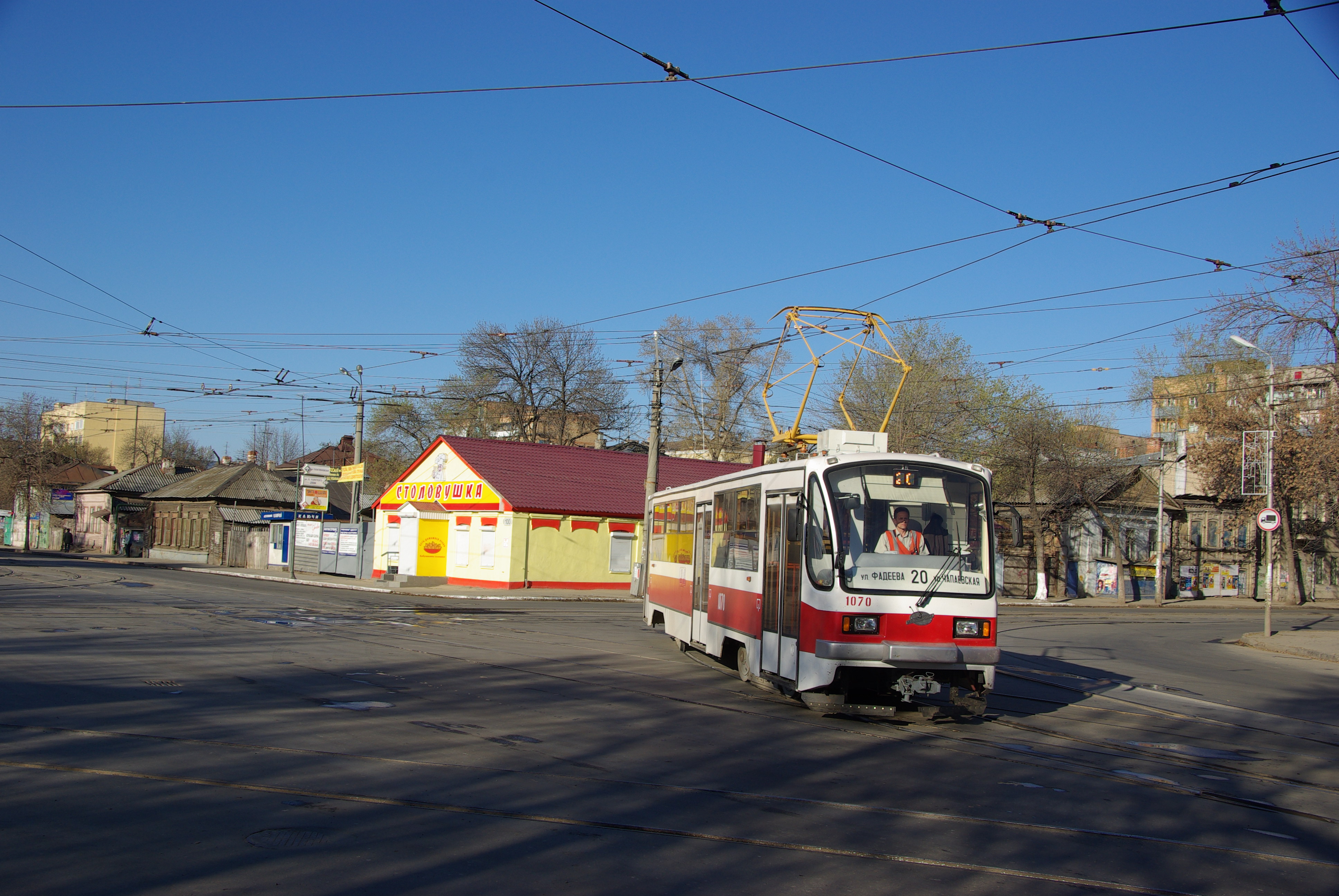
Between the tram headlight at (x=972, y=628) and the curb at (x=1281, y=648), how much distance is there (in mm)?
15719

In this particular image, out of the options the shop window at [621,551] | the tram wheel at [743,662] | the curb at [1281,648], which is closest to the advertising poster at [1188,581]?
the curb at [1281,648]

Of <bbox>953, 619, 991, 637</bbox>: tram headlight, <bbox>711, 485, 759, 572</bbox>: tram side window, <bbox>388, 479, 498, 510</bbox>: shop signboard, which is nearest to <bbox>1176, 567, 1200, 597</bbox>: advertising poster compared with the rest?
<bbox>388, 479, 498, 510</bbox>: shop signboard

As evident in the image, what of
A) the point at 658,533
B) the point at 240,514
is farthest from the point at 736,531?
the point at 240,514

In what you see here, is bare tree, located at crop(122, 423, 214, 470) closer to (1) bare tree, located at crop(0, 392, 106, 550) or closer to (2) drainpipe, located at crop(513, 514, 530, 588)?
(1) bare tree, located at crop(0, 392, 106, 550)

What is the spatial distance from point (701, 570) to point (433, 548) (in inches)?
1034

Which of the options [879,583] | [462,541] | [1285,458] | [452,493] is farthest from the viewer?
[1285,458]

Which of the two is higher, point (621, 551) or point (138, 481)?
point (138, 481)

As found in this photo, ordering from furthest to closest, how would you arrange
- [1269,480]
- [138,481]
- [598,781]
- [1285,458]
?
[138,481] < [1285,458] < [1269,480] < [598,781]

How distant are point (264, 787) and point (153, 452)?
113 metres

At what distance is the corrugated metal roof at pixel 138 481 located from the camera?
65.4m

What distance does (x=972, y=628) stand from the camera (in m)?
10.4

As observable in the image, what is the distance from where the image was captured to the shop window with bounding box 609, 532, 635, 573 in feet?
125

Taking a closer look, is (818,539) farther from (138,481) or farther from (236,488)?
(138,481)

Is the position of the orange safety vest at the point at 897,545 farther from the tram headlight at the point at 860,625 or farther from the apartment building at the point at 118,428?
the apartment building at the point at 118,428
